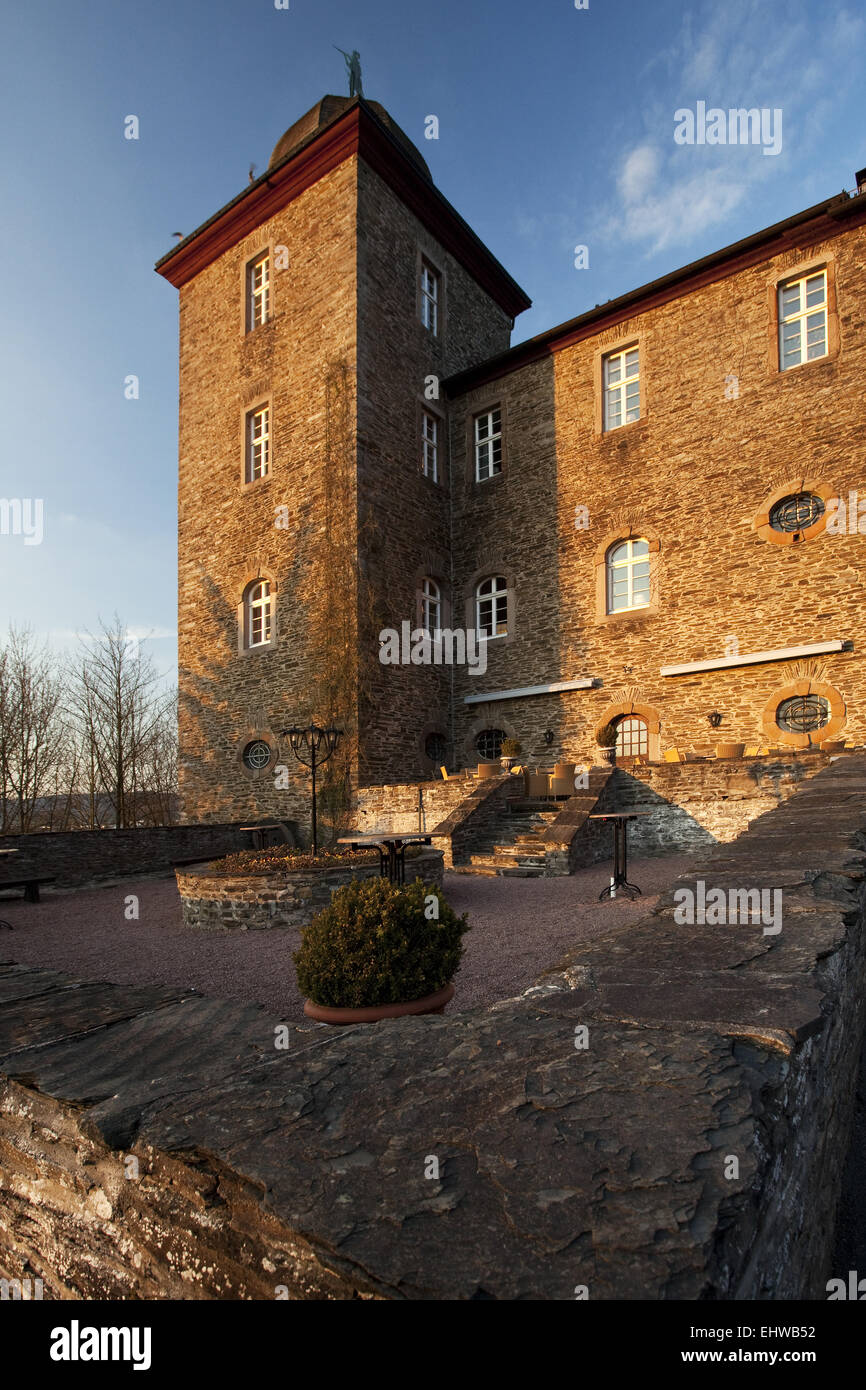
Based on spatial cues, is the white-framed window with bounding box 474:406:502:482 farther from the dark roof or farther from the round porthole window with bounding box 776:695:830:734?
the round porthole window with bounding box 776:695:830:734

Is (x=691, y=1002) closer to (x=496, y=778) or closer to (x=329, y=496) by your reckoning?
(x=496, y=778)

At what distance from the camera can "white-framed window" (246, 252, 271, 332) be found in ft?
55.5

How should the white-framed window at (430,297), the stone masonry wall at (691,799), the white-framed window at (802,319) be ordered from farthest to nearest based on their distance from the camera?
the white-framed window at (430,297) < the white-framed window at (802,319) < the stone masonry wall at (691,799)

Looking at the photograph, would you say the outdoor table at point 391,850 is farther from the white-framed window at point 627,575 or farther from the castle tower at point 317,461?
the white-framed window at point 627,575

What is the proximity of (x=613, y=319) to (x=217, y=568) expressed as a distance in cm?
1057

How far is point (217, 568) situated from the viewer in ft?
56.0

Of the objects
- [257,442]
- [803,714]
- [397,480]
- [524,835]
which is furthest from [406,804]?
[257,442]

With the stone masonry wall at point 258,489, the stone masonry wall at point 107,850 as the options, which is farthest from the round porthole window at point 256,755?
the stone masonry wall at point 107,850

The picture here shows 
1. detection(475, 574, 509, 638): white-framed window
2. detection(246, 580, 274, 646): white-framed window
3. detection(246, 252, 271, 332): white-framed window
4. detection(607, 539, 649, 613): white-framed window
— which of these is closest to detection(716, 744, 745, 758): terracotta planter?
detection(607, 539, 649, 613): white-framed window

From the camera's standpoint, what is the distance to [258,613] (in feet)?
53.9

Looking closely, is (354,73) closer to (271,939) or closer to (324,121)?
(324,121)

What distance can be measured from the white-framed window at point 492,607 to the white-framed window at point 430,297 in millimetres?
6330

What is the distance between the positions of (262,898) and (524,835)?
478 centimetres

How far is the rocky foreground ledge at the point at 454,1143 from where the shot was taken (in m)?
1.04
